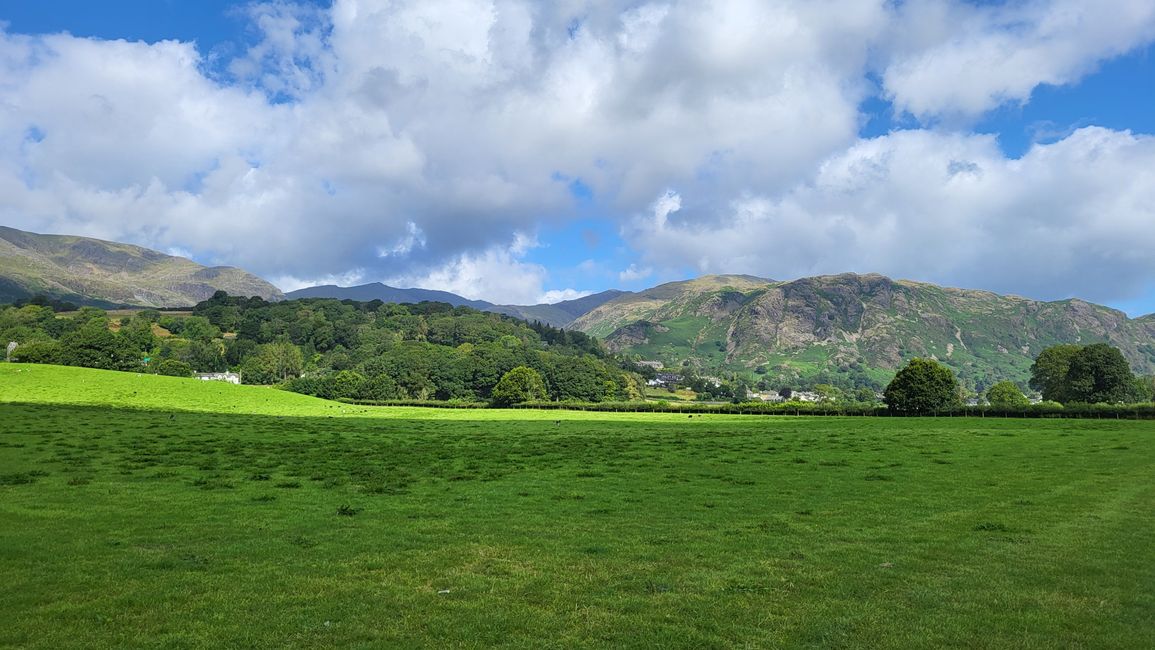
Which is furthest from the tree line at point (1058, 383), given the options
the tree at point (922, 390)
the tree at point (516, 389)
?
the tree at point (516, 389)

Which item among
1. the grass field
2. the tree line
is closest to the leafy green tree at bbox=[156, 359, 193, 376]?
the grass field

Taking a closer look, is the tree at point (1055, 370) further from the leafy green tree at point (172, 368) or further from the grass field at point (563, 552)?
the leafy green tree at point (172, 368)

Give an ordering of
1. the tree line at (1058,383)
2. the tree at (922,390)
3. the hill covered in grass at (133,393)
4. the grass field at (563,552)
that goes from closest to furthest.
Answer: the grass field at (563,552) < the hill covered in grass at (133,393) < the tree at (922,390) < the tree line at (1058,383)

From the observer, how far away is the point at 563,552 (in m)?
15.1

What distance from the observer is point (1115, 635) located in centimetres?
995

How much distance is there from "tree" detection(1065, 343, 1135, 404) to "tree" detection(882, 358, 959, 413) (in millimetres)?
35383

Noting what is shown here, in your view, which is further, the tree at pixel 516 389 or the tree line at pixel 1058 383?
→ the tree at pixel 516 389

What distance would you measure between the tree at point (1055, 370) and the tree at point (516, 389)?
119097 millimetres

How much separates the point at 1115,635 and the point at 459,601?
1119 cm

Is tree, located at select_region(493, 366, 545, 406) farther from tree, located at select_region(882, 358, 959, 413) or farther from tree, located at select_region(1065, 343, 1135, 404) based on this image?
tree, located at select_region(1065, 343, 1135, 404)

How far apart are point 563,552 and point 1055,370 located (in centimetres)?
15756

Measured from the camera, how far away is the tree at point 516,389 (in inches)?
6255

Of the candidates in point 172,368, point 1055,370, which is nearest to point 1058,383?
point 1055,370

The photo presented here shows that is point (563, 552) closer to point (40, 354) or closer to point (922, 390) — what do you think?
point (922, 390)
